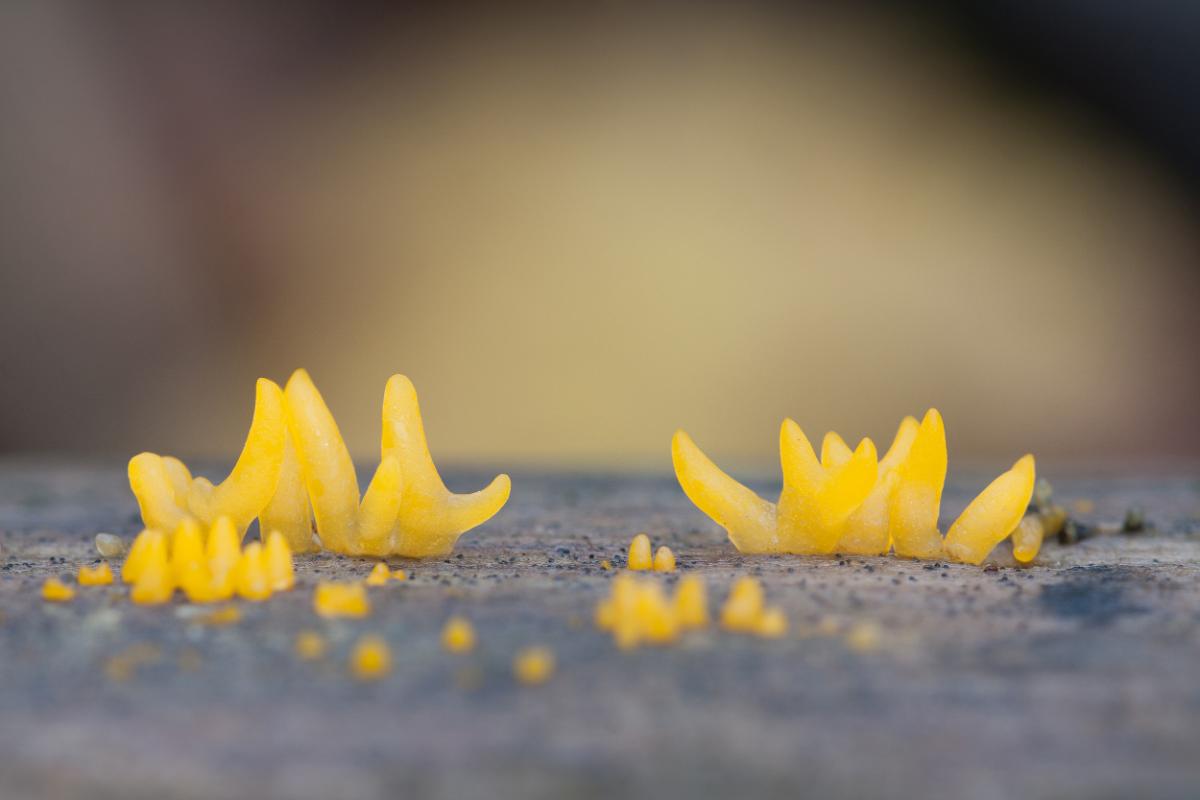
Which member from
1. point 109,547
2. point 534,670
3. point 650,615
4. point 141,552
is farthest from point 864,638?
point 109,547

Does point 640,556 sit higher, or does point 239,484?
point 239,484

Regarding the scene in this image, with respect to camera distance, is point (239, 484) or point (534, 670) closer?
point (534, 670)

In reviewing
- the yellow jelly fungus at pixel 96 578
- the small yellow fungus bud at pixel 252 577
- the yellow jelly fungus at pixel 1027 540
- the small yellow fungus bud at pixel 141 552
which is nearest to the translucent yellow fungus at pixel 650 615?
the small yellow fungus bud at pixel 252 577

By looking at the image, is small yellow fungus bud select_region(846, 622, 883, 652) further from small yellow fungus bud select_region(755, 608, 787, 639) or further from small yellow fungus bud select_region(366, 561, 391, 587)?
small yellow fungus bud select_region(366, 561, 391, 587)

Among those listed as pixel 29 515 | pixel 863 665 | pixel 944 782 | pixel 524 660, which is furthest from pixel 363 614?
pixel 29 515

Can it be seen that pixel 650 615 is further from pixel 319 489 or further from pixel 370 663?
pixel 319 489

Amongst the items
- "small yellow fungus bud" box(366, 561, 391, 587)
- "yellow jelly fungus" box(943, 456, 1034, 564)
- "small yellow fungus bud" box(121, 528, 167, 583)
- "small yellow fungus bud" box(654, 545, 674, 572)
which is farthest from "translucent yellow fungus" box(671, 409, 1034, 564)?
"small yellow fungus bud" box(121, 528, 167, 583)
